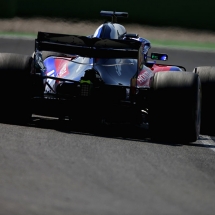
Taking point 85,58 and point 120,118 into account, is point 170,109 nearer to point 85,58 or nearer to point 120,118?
point 120,118

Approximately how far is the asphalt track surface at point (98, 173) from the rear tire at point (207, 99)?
73 centimetres

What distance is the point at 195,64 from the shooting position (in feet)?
64.3

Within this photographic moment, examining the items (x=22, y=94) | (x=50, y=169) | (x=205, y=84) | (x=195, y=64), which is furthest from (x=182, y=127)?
(x=195, y=64)

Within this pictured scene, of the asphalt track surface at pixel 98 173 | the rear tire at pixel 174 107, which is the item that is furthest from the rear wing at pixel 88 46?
the asphalt track surface at pixel 98 173

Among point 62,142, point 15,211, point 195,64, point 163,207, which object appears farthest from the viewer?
point 195,64

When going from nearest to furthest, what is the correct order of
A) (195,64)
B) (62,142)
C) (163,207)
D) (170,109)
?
A: (163,207)
(62,142)
(170,109)
(195,64)

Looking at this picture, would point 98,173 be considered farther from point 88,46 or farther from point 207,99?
point 207,99

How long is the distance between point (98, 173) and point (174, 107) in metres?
3.08

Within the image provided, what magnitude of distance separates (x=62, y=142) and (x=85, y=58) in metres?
2.34

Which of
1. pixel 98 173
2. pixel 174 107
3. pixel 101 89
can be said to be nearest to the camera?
pixel 98 173

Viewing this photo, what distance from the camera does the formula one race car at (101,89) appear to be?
395 inches

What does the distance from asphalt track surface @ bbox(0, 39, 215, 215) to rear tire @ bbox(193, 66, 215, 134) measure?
73cm

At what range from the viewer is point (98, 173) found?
7.08 metres

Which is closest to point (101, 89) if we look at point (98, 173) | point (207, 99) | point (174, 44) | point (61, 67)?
point (61, 67)
